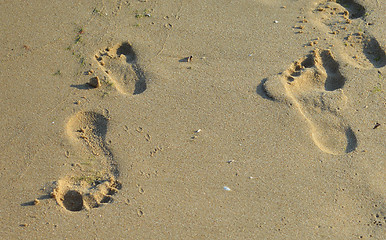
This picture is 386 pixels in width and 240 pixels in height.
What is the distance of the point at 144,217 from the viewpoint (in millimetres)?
2697

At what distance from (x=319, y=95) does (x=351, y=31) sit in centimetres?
79

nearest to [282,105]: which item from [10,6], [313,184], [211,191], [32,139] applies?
[313,184]

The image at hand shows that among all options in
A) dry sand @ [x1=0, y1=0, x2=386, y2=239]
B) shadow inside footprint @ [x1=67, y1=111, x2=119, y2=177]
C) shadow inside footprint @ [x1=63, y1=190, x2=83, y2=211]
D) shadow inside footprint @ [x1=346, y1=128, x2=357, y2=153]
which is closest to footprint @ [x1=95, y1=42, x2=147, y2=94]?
dry sand @ [x1=0, y1=0, x2=386, y2=239]

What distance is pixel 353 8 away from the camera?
149 inches

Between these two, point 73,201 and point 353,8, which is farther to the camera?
point 353,8

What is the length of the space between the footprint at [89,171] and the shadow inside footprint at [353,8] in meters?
2.40

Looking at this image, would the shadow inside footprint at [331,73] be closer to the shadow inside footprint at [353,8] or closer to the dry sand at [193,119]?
the dry sand at [193,119]

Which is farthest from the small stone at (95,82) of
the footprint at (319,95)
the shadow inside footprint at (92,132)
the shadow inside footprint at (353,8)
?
the shadow inside footprint at (353,8)

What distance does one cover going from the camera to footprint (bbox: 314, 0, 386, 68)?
3418 millimetres

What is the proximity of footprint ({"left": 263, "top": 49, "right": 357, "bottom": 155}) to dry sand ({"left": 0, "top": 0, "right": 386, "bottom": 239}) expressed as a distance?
0.01m

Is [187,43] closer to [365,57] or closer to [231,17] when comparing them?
[231,17]

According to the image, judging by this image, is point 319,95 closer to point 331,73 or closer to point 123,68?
point 331,73

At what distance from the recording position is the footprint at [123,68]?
3285 millimetres

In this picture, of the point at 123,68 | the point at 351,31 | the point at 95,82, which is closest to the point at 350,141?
the point at 351,31
